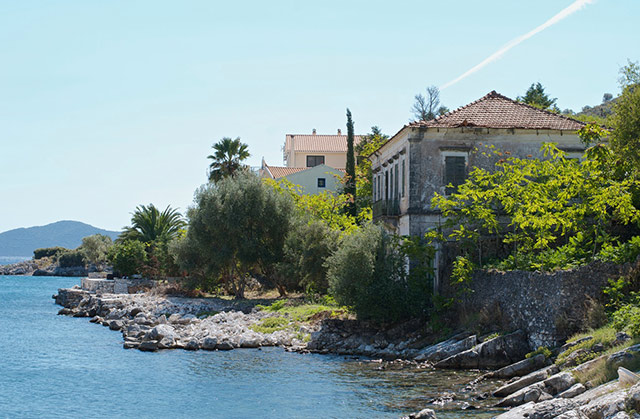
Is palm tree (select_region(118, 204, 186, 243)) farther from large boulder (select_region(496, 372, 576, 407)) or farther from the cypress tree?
large boulder (select_region(496, 372, 576, 407))

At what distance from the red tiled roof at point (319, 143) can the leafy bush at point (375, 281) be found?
156ft

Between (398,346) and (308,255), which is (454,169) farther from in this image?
(308,255)

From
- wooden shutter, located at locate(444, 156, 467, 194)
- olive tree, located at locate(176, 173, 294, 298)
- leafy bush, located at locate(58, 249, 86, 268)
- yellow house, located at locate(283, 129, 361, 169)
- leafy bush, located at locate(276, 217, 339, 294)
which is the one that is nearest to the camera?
wooden shutter, located at locate(444, 156, 467, 194)

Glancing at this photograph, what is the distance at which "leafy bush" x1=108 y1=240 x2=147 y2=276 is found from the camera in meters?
57.9

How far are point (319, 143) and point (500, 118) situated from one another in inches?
1900

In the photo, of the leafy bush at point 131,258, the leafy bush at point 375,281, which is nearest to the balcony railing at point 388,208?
the leafy bush at point 375,281

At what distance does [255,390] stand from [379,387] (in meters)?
3.65

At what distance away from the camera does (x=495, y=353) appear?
72.5 ft

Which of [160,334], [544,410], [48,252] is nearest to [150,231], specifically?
[160,334]

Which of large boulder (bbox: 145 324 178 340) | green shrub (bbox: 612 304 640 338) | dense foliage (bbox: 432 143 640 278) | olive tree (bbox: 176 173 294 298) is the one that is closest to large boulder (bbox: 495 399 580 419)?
green shrub (bbox: 612 304 640 338)

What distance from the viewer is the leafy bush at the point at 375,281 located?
27.5 m

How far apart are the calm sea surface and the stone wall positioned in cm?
268

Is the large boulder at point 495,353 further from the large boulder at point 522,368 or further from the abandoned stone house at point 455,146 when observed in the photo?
the abandoned stone house at point 455,146

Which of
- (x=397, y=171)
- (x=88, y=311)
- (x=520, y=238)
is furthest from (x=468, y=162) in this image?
(x=88, y=311)
